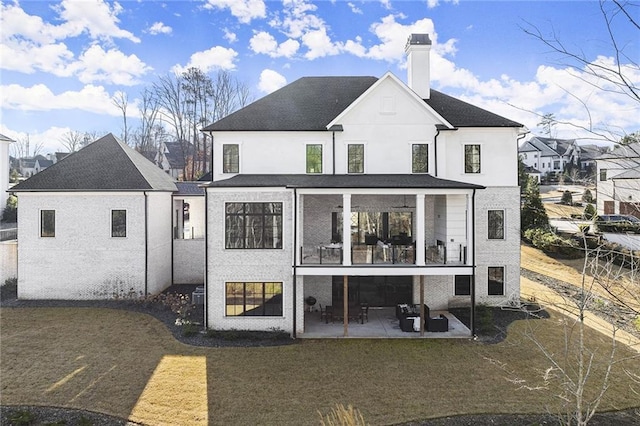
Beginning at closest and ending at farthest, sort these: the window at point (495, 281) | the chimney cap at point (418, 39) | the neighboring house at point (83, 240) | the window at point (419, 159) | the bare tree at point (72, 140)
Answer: the window at point (419, 159) < the window at point (495, 281) < the neighboring house at point (83, 240) < the chimney cap at point (418, 39) < the bare tree at point (72, 140)

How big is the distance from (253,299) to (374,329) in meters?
5.05

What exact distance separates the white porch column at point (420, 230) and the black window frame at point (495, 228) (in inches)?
208

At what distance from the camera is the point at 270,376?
440 inches

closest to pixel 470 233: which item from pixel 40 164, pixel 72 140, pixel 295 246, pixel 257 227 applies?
Result: pixel 295 246

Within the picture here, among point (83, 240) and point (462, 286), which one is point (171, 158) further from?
point (462, 286)

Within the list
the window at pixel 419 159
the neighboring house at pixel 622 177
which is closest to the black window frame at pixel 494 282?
the window at pixel 419 159

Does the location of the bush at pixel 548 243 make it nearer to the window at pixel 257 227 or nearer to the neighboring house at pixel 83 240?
the window at pixel 257 227

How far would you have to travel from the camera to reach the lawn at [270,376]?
31.2ft

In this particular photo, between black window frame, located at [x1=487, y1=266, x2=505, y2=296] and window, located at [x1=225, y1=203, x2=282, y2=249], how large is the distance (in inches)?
411

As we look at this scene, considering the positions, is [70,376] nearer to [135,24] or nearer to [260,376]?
[260,376]

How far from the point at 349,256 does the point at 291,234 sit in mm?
2475

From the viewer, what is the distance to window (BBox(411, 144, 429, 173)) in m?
17.4

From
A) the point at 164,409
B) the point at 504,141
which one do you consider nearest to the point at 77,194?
the point at 164,409

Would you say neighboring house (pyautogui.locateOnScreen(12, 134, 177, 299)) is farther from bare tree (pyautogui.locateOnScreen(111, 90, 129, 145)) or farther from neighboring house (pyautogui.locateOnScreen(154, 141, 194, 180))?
bare tree (pyautogui.locateOnScreen(111, 90, 129, 145))
